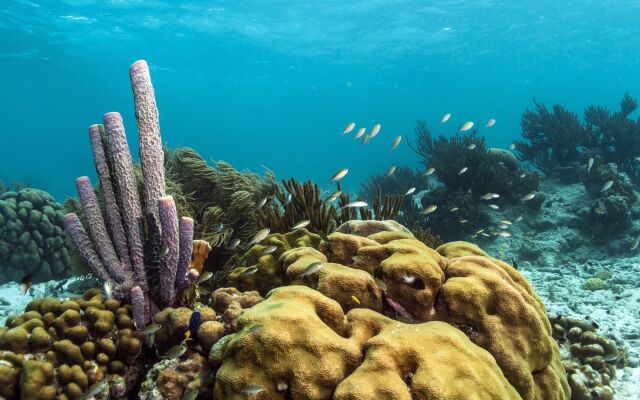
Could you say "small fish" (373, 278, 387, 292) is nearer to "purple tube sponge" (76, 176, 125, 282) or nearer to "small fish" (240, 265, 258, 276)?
"small fish" (240, 265, 258, 276)

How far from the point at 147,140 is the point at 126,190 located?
1.76 feet

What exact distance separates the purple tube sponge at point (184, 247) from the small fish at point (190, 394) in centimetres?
119

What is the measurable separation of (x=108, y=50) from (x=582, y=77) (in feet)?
297

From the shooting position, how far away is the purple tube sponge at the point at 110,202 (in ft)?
12.6

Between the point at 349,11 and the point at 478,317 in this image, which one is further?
the point at 349,11

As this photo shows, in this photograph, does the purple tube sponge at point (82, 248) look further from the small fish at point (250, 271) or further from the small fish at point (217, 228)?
the small fish at point (217, 228)

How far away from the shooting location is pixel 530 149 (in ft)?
Result: 54.6

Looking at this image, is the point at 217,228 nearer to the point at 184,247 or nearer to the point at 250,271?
the point at 250,271

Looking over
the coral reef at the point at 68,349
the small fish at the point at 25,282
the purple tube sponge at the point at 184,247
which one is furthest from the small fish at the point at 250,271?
the small fish at the point at 25,282

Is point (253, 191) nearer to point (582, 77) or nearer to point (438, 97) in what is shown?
point (582, 77)

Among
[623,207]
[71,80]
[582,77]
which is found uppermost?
[71,80]

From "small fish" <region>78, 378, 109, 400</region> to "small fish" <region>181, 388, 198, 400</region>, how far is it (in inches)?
24.8

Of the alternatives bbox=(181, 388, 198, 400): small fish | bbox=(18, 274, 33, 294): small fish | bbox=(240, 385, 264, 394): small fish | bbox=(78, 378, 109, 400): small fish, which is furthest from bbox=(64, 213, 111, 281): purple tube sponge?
bbox=(240, 385, 264, 394): small fish

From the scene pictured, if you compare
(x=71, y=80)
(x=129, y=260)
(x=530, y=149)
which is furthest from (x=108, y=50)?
(x=129, y=260)
